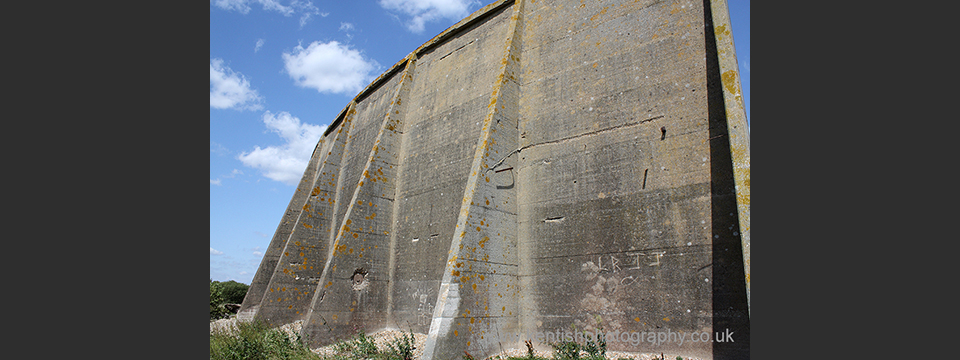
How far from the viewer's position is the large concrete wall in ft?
20.1

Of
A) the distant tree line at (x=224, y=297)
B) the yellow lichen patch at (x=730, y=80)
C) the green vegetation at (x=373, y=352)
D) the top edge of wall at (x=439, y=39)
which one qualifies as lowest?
the distant tree line at (x=224, y=297)

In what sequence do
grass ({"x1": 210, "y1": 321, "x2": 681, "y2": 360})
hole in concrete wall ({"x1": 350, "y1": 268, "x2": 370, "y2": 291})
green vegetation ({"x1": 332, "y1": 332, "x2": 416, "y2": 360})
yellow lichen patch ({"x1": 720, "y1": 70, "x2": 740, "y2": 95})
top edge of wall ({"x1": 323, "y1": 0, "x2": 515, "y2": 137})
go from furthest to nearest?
top edge of wall ({"x1": 323, "y1": 0, "x2": 515, "y2": 137}), hole in concrete wall ({"x1": 350, "y1": 268, "x2": 370, "y2": 291}), green vegetation ({"x1": 332, "y1": 332, "x2": 416, "y2": 360}), grass ({"x1": 210, "y1": 321, "x2": 681, "y2": 360}), yellow lichen patch ({"x1": 720, "y1": 70, "x2": 740, "y2": 95})

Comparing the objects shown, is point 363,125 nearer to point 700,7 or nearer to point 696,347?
point 700,7

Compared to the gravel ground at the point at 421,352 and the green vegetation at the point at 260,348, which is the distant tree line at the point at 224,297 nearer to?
the gravel ground at the point at 421,352

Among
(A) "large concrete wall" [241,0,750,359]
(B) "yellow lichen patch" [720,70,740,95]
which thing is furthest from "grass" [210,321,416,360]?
(B) "yellow lichen patch" [720,70,740,95]

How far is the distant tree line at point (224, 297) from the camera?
14250 mm

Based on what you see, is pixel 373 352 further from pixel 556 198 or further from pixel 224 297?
pixel 224 297

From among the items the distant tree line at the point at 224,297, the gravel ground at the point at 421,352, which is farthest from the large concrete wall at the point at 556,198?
the distant tree line at the point at 224,297

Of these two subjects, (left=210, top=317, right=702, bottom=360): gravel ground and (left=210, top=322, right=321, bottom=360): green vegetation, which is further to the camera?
(left=210, top=322, right=321, bottom=360): green vegetation

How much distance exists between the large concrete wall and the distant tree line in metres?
5.24

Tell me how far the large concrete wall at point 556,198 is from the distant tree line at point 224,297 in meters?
5.24

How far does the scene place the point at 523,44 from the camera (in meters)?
9.38

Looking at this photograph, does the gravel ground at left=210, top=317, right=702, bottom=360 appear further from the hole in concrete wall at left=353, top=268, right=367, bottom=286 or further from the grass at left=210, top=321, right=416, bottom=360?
the hole in concrete wall at left=353, top=268, right=367, bottom=286

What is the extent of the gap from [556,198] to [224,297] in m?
14.8
